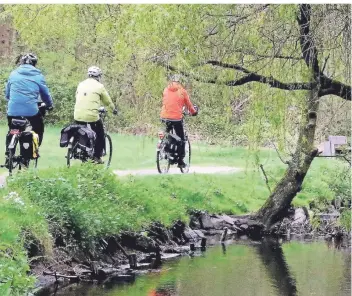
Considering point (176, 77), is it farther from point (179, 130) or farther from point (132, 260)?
point (179, 130)

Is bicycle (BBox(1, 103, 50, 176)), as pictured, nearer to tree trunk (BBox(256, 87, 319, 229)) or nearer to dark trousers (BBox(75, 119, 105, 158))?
dark trousers (BBox(75, 119, 105, 158))

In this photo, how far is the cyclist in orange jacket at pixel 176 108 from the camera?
12.7 metres

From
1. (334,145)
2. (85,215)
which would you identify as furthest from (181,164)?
(85,215)

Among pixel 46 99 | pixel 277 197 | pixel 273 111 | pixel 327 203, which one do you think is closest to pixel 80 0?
pixel 46 99

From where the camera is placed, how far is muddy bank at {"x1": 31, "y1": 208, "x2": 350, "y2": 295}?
10.2 meters

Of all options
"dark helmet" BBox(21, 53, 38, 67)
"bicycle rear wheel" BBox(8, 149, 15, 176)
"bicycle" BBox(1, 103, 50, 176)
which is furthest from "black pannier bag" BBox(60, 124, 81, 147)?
"dark helmet" BBox(21, 53, 38, 67)

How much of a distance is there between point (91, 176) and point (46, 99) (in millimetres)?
1277

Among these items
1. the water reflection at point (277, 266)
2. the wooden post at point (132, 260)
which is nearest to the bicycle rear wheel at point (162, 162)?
the water reflection at point (277, 266)

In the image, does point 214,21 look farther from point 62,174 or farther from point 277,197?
point 277,197

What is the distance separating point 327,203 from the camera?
56.5 feet

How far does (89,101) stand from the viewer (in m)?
13.1

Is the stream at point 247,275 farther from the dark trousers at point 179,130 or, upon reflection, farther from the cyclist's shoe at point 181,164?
the cyclist's shoe at point 181,164

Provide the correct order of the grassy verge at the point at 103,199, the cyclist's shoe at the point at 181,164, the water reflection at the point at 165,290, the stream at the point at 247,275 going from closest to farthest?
the grassy verge at the point at 103,199, the water reflection at the point at 165,290, the stream at the point at 247,275, the cyclist's shoe at the point at 181,164

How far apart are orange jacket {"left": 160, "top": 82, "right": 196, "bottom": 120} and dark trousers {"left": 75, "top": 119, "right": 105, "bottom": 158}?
995mm
